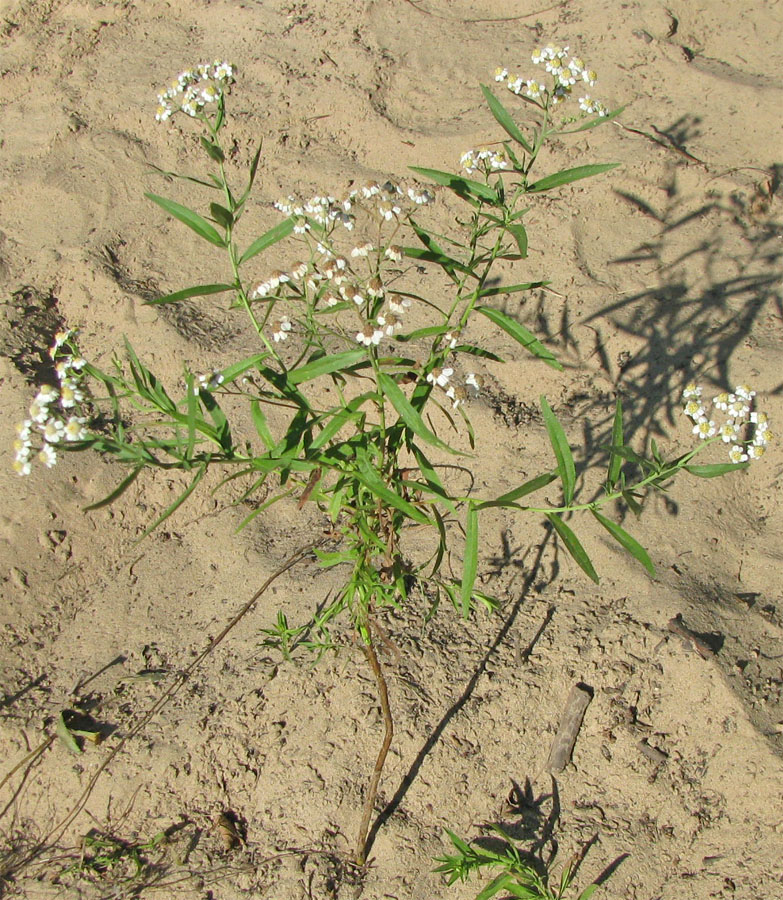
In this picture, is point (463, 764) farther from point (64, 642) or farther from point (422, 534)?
point (64, 642)

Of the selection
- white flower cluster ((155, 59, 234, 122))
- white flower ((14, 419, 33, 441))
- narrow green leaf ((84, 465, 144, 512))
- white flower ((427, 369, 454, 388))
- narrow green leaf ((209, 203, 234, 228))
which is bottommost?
narrow green leaf ((84, 465, 144, 512))

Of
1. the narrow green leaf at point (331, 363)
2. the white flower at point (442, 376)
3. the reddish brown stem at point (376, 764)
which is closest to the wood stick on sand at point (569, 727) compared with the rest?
the reddish brown stem at point (376, 764)

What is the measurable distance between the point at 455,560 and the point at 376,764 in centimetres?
68

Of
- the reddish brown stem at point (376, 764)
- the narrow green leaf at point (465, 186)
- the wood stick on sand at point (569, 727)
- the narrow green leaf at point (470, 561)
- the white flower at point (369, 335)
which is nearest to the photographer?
the white flower at point (369, 335)

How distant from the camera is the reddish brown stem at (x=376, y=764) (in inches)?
80.3

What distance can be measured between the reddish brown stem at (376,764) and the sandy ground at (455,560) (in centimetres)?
5

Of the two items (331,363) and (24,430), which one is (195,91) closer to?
(331,363)

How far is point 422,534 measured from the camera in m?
2.61

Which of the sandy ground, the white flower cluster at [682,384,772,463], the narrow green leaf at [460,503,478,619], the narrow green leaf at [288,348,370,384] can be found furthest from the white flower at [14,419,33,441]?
the white flower cluster at [682,384,772,463]

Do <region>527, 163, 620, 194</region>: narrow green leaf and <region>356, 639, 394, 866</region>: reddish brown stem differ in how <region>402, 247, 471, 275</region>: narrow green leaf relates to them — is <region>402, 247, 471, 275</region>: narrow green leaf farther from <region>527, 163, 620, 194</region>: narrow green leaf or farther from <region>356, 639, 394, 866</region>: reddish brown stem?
<region>356, 639, 394, 866</region>: reddish brown stem

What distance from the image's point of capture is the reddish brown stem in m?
2.04

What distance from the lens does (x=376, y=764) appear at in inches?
82.2

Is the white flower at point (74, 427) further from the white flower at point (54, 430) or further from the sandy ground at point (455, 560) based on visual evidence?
the sandy ground at point (455, 560)

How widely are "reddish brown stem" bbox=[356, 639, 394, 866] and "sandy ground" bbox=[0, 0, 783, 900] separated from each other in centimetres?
5
